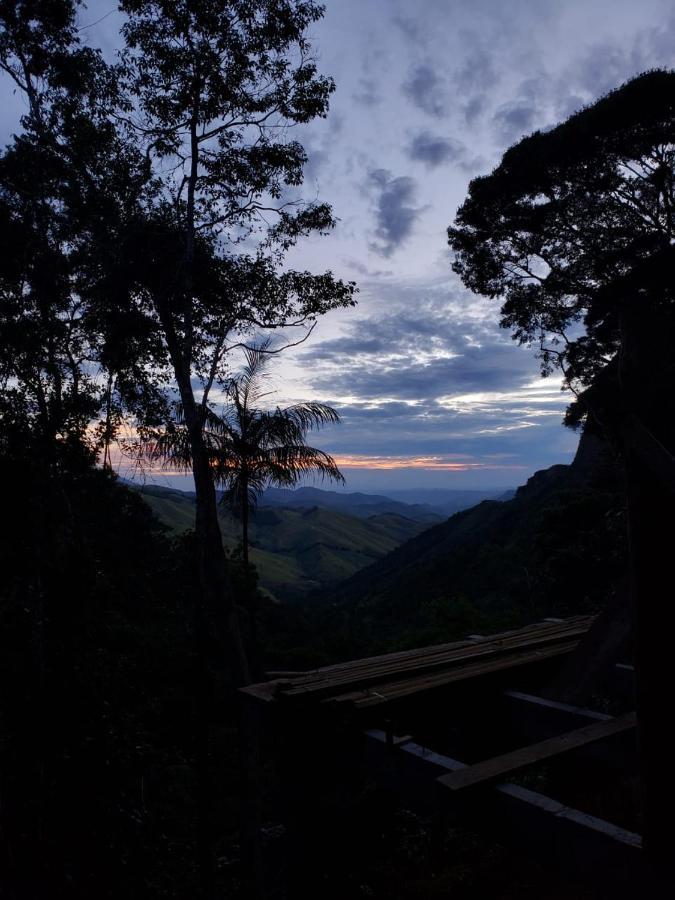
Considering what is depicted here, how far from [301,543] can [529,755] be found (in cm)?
16742

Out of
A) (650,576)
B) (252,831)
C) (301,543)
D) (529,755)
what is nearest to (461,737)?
(529,755)

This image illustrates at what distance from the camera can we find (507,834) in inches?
127

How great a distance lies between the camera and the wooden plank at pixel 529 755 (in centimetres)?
327

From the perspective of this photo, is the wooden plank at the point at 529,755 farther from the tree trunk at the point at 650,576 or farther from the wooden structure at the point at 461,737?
the tree trunk at the point at 650,576

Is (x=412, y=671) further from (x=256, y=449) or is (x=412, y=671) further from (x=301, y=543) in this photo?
(x=301, y=543)

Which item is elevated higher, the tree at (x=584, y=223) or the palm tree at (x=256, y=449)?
the tree at (x=584, y=223)

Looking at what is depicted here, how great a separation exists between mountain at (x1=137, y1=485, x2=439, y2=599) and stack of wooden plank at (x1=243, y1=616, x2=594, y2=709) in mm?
96843

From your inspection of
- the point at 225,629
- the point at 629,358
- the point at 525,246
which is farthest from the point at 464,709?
the point at 525,246

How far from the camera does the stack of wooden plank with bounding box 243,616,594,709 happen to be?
4.63m

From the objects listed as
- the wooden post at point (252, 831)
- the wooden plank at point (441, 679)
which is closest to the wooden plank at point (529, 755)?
the wooden plank at point (441, 679)

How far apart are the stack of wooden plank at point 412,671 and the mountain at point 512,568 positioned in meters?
1.03

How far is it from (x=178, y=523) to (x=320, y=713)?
136978 mm

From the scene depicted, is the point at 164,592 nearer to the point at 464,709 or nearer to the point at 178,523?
A: the point at 464,709

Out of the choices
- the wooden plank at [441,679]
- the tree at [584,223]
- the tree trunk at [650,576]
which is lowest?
the wooden plank at [441,679]
